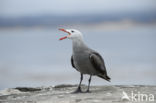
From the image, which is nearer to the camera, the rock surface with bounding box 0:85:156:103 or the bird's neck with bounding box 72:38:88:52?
the rock surface with bounding box 0:85:156:103

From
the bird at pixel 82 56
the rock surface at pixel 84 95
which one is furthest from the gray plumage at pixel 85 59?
the rock surface at pixel 84 95

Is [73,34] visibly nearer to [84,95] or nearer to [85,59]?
[85,59]

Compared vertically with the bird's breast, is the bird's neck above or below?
above

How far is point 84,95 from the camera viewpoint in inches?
356

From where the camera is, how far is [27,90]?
11.2 metres

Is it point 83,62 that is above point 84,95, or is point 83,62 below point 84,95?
above

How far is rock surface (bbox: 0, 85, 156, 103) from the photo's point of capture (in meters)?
8.44

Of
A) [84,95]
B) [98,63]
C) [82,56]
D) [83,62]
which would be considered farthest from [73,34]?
[84,95]

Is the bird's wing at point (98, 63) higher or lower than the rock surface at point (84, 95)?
higher

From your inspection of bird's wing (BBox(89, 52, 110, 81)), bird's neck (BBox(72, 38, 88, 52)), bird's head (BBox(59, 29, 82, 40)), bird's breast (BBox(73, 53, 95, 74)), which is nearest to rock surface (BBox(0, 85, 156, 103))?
bird's wing (BBox(89, 52, 110, 81))

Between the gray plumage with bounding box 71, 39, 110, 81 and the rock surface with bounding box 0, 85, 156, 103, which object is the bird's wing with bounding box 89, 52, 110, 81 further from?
the rock surface with bounding box 0, 85, 156, 103

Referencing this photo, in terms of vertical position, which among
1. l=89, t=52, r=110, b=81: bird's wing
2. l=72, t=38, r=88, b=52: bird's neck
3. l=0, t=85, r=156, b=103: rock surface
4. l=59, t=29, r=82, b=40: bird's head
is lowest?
l=0, t=85, r=156, b=103: rock surface

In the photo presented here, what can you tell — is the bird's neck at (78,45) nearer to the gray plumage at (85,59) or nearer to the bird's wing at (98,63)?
the gray plumage at (85,59)

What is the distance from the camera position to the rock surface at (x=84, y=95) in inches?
332
